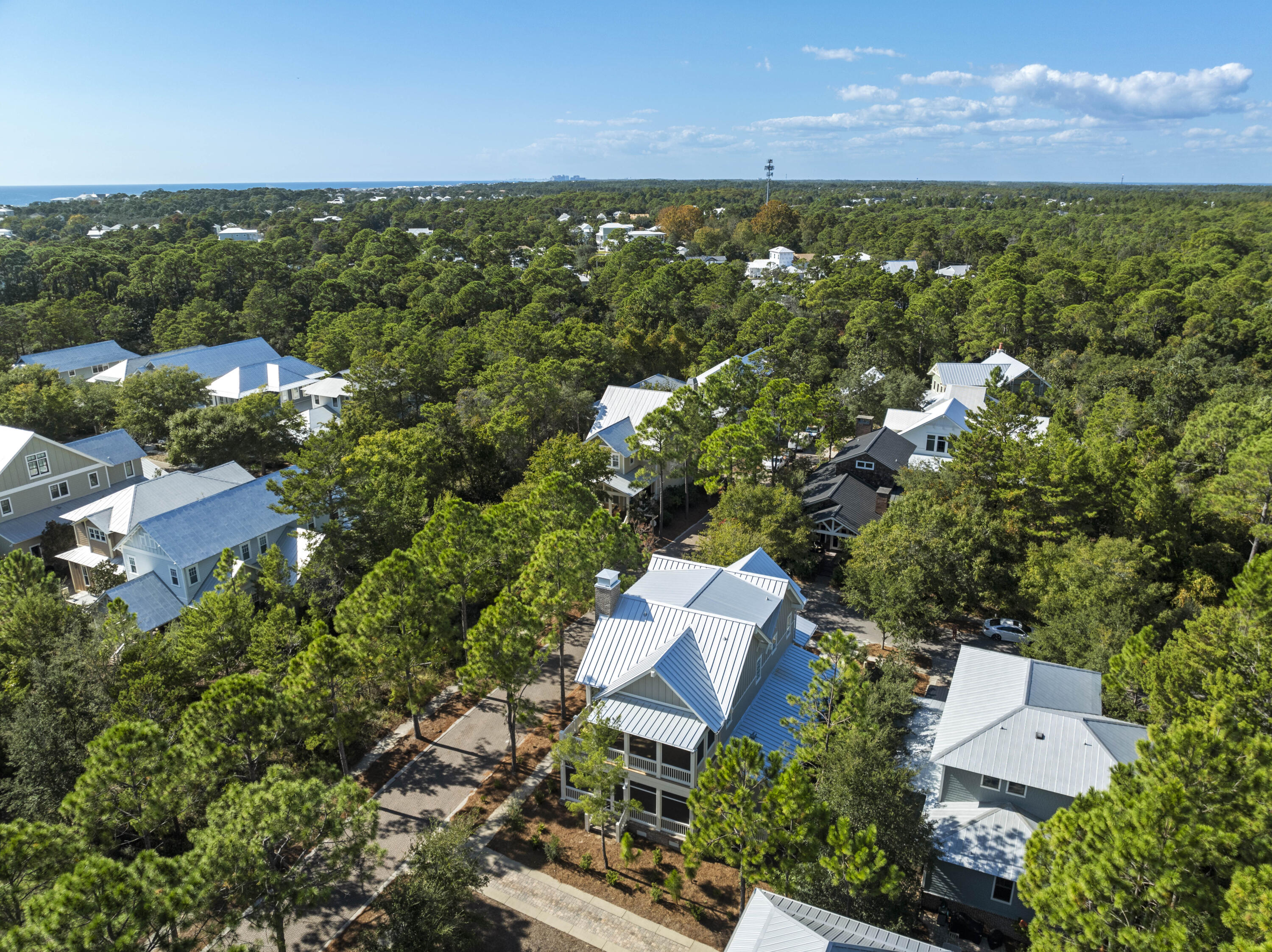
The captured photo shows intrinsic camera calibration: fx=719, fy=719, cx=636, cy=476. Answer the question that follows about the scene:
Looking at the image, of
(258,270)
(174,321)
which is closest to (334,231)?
(258,270)

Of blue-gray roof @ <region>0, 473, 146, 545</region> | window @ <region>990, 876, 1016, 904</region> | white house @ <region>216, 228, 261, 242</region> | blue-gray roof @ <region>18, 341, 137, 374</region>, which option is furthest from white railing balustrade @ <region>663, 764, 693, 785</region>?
white house @ <region>216, 228, 261, 242</region>

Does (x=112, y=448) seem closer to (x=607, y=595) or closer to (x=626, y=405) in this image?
(x=626, y=405)

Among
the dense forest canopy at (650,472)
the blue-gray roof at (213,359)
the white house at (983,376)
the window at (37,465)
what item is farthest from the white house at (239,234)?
the white house at (983,376)

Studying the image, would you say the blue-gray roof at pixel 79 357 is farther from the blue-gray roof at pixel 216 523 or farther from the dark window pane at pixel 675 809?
the dark window pane at pixel 675 809

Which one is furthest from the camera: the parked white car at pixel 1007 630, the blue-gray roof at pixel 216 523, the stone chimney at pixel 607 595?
the blue-gray roof at pixel 216 523

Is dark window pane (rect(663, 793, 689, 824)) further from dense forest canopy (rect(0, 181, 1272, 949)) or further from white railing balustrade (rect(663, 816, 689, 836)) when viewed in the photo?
dense forest canopy (rect(0, 181, 1272, 949))
